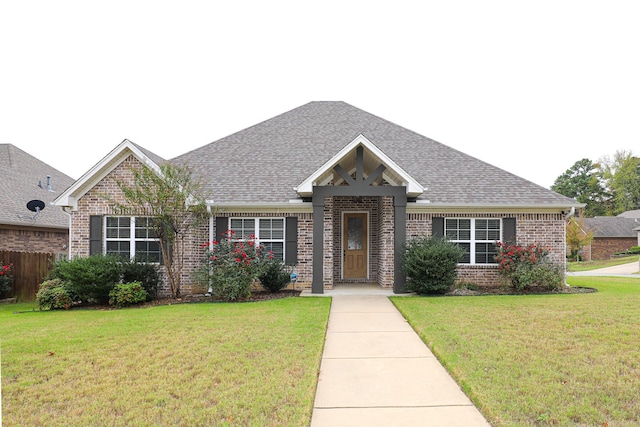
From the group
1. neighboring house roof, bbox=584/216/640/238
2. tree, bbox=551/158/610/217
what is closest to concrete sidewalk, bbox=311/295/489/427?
neighboring house roof, bbox=584/216/640/238

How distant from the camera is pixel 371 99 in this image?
25422mm

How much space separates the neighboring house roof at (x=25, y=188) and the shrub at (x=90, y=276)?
5.64 m

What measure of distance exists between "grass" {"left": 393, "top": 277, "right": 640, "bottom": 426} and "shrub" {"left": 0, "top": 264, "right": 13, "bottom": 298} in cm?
1259

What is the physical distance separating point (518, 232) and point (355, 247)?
5.43 metres

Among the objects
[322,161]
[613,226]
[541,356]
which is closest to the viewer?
[541,356]

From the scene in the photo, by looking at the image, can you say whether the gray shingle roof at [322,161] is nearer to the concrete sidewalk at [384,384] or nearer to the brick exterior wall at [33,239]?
the brick exterior wall at [33,239]

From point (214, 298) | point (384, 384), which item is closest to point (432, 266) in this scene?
point (214, 298)

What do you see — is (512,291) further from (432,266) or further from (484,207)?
(432,266)

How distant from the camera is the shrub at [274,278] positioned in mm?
12305

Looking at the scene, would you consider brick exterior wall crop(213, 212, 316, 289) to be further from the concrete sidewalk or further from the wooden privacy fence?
the wooden privacy fence

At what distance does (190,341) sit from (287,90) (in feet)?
72.8

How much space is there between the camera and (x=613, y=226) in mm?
41875

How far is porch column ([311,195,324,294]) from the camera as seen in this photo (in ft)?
39.3

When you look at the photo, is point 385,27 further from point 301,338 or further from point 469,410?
point 469,410
